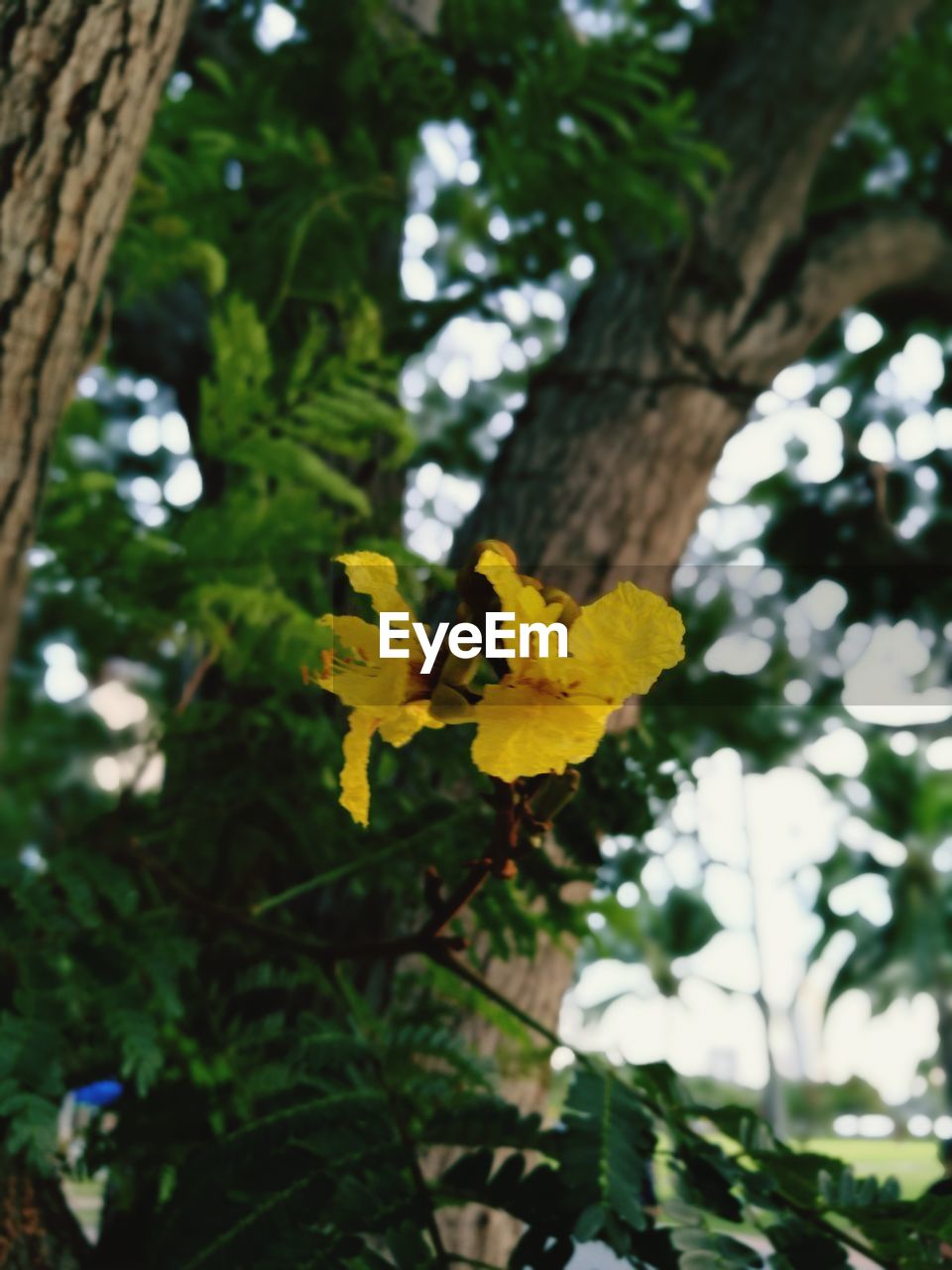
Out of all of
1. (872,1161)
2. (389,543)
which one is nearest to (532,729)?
(389,543)

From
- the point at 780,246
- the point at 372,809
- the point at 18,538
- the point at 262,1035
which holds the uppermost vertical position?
the point at 780,246

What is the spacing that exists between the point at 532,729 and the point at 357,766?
10 centimetres

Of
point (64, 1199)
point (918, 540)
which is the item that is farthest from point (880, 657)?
point (64, 1199)

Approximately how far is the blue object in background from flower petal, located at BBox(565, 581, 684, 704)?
0.91m

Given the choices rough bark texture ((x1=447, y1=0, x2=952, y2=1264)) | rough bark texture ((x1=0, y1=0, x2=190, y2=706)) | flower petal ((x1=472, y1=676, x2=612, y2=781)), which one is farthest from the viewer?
rough bark texture ((x1=447, y1=0, x2=952, y2=1264))

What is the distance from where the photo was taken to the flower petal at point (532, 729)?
575mm

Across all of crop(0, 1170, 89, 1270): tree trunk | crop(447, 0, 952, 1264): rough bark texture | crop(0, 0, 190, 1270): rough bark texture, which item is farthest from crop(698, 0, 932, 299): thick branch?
crop(0, 1170, 89, 1270): tree trunk

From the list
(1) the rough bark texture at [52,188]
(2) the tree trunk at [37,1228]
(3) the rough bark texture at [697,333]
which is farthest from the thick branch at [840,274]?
(2) the tree trunk at [37,1228]

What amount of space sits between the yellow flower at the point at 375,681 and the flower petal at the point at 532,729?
0.05m

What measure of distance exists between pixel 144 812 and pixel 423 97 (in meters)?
1.32

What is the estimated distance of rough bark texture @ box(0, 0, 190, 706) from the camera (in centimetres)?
110

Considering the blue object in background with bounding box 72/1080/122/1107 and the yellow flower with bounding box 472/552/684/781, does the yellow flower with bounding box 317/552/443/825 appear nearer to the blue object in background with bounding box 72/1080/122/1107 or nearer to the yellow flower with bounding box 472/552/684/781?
the yellow flower with bounding box 472/552/684/781

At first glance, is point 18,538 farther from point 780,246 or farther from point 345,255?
point 780,246

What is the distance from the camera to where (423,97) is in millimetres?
1920
